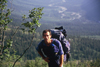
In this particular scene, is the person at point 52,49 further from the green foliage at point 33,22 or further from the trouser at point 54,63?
the green foliage at point 33,22

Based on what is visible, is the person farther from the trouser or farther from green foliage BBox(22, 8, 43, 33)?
green foliage BBox(22, 8, 43, 33)

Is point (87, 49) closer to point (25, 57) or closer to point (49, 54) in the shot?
point (25, 57)

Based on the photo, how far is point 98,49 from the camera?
174 metres

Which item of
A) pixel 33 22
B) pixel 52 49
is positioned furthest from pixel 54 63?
pixel 33 22

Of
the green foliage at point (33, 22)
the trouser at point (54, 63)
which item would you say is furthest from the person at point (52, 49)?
the green foliage at point (33, 22)

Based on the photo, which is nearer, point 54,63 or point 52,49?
point 52,49

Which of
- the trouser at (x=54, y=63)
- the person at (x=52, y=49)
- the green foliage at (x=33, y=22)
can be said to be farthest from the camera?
the green foliage at (x=33, y=22)

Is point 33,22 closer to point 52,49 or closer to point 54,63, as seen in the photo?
point 52,49

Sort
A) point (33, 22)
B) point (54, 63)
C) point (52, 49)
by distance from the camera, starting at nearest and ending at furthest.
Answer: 1. point (52, 49)
2. point (54, 63)
3. point (33, 22)

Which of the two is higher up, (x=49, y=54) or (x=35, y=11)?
(x=35, y=11)

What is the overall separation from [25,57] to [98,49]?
11415cm

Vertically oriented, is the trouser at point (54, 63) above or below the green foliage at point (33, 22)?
below

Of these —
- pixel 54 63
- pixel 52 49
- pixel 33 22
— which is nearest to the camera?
pixel 52 49

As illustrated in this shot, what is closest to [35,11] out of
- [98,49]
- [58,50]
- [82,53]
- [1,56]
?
[1,56]
